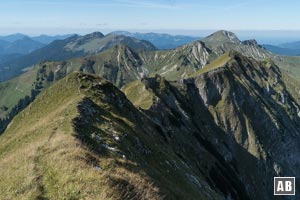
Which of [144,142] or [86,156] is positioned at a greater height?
[86,156]

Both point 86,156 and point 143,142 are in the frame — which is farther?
point 143,142

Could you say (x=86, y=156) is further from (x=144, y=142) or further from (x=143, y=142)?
(x=144, y=142)

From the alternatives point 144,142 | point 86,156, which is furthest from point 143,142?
point 86,156

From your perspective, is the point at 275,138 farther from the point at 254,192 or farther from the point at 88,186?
the point at 88,186

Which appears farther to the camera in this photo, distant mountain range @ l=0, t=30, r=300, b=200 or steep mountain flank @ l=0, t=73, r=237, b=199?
distant mountain range @ l=0, t=30, r=300, b=200

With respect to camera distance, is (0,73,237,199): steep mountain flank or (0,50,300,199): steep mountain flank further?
(0,50,300,199): steep mountain flank

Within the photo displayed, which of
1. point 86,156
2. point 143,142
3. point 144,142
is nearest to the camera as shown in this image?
point 86,156

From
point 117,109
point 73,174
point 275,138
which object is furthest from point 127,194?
point 275,138

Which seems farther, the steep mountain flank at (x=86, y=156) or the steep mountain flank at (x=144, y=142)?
the steep mountain flank at (x=144, y=142)

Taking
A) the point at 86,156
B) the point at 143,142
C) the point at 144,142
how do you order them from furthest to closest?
the point at 144,142
the point at 143,142
the point at 86,156

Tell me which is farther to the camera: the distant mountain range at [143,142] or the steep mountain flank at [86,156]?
the distant mountain range at [143,142]

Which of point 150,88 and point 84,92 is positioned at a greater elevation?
point 84,92
